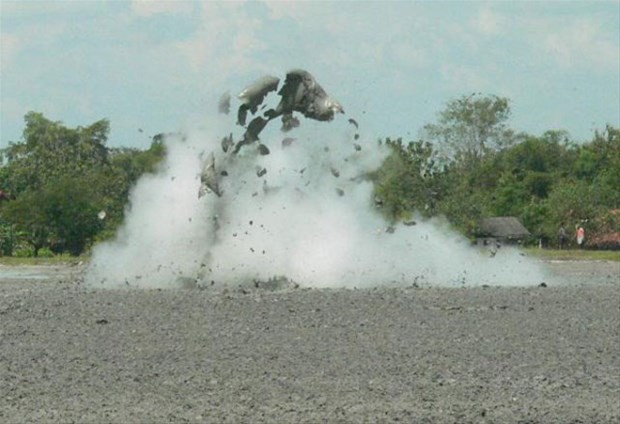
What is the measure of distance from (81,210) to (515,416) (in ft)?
152

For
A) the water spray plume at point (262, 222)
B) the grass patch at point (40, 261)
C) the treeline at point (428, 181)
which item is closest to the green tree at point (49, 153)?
the treeline at point (428, 181)

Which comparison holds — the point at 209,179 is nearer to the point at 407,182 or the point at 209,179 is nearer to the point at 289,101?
the point at 289,101

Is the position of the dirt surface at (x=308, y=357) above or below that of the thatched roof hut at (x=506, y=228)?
below

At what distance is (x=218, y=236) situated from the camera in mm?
29547

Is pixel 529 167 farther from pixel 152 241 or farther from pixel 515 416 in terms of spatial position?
pixel 515 416

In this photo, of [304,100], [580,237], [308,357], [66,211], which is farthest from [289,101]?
[580,237]

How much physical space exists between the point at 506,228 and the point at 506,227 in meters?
0.32

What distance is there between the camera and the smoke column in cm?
2938

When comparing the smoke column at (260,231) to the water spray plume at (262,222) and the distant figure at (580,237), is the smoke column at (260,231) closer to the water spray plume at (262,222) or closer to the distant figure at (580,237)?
the water spray plume at (262,222)

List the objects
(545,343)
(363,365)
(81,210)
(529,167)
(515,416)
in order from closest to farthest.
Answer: (515,416), (363,365), (545,343), (81,210), (529,167)

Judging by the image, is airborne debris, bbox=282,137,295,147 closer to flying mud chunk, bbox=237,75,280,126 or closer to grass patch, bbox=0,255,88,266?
flying mud chunk, bbox=237,75,280,126

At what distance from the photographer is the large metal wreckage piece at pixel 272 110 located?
28.4 meters

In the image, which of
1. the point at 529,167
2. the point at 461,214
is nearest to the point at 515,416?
the point at 461,214

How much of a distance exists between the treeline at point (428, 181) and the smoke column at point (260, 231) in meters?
1.44
